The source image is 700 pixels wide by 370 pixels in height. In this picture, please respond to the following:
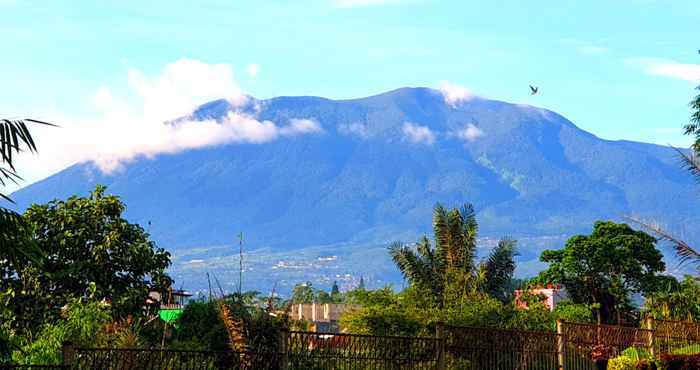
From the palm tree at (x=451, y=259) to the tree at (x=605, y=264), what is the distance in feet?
81.9

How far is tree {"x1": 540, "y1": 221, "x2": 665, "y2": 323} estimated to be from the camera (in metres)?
62.6

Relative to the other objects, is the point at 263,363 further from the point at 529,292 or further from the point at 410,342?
the point at 529,292

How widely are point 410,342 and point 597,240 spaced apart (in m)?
53.0

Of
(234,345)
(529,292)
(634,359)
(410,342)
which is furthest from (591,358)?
(529,292)

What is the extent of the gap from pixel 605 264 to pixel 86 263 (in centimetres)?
4480

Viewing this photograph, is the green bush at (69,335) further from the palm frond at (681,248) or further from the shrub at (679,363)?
the shrub at (679,363)

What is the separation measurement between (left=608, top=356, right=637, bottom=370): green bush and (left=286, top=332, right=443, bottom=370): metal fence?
189 inches

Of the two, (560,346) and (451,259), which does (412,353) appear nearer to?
(560,346)

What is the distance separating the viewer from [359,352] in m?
14.3

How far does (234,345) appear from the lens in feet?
49.1

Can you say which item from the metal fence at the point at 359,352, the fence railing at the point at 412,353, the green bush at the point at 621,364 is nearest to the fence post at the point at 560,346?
the fence railing at the point at 412,353

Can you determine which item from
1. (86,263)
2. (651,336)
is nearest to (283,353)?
(651,336)

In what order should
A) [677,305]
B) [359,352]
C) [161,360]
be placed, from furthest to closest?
1. [677,305]
2. [359,352]
3. [161,360]

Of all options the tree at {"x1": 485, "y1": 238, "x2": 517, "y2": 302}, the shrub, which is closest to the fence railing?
the shrub
